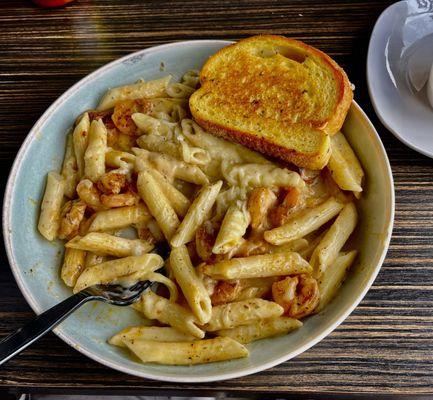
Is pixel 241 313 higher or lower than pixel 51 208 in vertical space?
lower

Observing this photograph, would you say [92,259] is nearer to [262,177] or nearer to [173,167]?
[173,167]

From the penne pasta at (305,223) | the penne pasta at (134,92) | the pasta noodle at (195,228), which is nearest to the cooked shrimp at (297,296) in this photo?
the pasta noodle at (195,228)

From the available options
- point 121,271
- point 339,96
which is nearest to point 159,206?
point 121,271

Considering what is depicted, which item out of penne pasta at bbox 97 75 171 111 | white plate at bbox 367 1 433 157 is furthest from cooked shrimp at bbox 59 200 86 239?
white plate at bbox 367 1 433 157

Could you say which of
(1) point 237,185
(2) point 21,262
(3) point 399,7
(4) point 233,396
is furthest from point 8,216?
(3) point 399,7

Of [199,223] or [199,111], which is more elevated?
[199,111]

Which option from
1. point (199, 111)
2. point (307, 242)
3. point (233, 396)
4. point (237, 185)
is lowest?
point (233, 396)

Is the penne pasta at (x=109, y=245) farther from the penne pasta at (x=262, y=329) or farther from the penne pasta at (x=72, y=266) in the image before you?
the penne pasta at (x=262, y=329)

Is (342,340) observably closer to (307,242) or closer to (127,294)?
(307,242)
